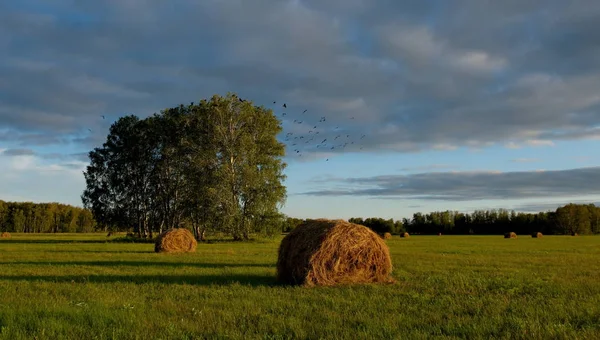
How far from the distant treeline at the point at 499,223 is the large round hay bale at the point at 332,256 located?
95995mm

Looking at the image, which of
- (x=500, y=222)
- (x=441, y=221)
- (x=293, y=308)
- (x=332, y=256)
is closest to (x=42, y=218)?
(x=441, y=221)

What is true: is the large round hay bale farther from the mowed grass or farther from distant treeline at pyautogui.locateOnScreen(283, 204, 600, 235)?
distant treeline at pyautogui.locateOnScreen(283, 204, 600, 235)

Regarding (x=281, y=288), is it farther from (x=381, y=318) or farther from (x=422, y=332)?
(x=422, y=332)

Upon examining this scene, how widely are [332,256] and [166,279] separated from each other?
519 centimetres

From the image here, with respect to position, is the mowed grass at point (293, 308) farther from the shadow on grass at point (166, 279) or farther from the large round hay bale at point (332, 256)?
the large round hay bale at point (332, 256)

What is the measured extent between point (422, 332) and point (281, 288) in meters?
5.63

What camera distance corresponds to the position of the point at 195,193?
50.8m

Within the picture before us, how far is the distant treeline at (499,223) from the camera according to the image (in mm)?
110125

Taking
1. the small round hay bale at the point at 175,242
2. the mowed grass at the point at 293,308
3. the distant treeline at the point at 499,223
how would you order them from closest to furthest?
the mowed grass at the point at 293,308, the small round hay bale at the point at 175,242, the distant treeline at the point at 499,223

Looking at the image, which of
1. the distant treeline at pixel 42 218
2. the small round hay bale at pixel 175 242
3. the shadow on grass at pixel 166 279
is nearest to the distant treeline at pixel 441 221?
the distant treeline at pixel 42 218

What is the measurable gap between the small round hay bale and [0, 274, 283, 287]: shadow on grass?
14.2 metres

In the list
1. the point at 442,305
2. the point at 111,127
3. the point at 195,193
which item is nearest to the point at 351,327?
the point at 442,305

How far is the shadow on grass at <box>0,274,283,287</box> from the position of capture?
530 inches

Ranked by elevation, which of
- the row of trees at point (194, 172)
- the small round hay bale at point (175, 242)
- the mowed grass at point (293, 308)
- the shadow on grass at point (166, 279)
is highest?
the row of trees at point (194, 172)
